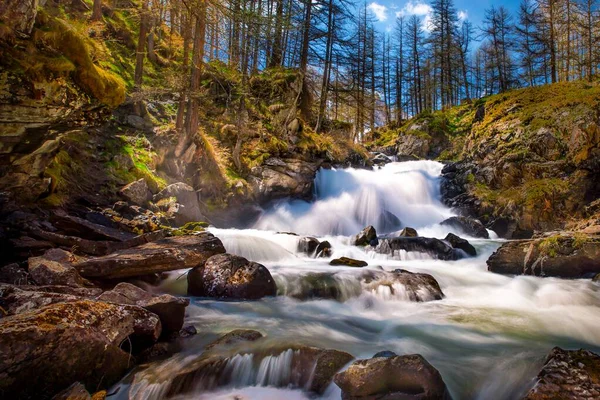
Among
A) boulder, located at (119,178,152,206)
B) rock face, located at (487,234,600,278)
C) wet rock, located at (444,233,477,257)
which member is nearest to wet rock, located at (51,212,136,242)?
boulder, located at (119,178,152,206)

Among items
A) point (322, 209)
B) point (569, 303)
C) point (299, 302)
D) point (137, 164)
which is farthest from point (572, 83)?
point (137, 164)

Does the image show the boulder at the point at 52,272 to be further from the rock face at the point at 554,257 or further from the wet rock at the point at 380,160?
the wet rock at the point at 380,160

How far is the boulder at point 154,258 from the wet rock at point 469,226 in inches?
430

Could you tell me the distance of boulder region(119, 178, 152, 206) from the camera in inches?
354

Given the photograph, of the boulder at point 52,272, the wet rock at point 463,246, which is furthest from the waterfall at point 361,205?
the boulder at point 52,272

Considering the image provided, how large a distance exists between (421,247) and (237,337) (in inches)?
313

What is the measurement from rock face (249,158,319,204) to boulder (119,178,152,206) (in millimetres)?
5220

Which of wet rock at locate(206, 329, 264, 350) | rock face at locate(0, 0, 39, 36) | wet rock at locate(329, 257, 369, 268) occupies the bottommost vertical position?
wet rock at locate(206, 329, 264, 350)

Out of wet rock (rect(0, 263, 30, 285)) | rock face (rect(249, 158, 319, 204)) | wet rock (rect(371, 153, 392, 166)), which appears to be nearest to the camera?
wet rock (rect(0, 263, 30, 285))

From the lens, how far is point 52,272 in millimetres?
4988

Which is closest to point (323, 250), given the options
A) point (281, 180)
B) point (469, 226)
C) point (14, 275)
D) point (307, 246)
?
point (307, 246)

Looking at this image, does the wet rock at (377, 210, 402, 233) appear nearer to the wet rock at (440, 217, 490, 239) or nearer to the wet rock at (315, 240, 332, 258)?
the wet rock at (440, 217, 490, 239)

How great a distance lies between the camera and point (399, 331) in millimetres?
5410

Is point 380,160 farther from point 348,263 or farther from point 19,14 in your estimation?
point 19,14
